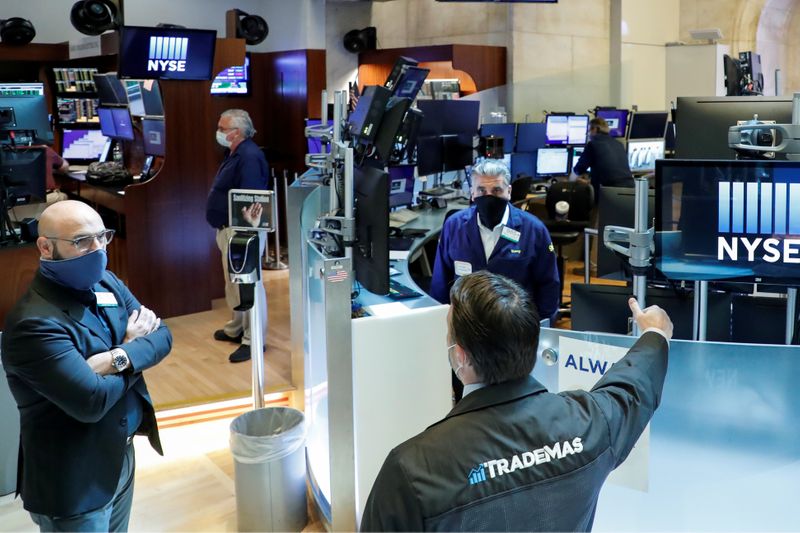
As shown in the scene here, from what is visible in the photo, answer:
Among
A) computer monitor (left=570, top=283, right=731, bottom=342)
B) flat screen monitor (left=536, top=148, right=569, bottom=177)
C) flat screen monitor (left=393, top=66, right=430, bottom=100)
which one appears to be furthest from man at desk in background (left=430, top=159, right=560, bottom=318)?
flat screen monitor (left=536, top=148, right=569, bottom=177)

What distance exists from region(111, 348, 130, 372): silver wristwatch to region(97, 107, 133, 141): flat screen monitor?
602 cm

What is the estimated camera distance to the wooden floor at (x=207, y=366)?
5008mm

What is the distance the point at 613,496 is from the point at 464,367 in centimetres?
119

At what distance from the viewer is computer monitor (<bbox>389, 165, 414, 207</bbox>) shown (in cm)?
676

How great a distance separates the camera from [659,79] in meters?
13.3

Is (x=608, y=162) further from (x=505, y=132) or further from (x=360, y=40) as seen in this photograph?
(x=360, y=40)

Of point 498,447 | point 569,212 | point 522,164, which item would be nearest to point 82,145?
point 522,164

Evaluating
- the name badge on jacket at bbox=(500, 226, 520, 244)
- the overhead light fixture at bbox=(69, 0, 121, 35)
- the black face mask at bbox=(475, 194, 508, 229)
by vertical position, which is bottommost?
the name badge on jacket at bbox=(500, 226, 520, 244)

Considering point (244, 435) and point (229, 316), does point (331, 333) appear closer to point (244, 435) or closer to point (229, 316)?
point (244, 435)

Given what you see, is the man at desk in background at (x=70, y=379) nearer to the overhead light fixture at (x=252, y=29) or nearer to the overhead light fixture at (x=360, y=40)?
the overhead light fixture at (x=252, y=29)

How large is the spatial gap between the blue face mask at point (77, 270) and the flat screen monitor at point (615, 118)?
31.0 ft

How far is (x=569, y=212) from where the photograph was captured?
717 cm

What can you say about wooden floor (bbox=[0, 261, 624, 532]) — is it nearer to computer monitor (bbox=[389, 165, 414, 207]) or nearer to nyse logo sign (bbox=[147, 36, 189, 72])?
computer monitor (bbox=[389, 165, 414, 207])

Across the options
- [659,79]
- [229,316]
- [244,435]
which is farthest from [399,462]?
[659,79]
